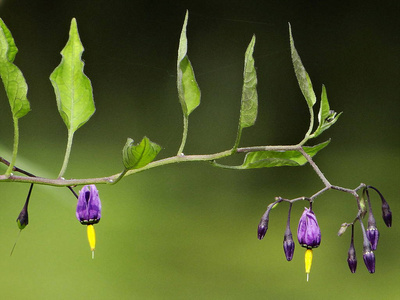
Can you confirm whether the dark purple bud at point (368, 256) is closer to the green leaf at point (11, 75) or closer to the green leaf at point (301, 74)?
the green leaf at point (301, 74)

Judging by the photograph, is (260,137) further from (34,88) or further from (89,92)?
(89,92)

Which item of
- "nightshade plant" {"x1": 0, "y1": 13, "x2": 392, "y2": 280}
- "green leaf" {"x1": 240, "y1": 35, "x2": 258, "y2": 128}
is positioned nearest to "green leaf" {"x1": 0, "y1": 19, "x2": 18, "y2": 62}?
"nightshade plant" {"x1": 0, "y1": 13, "x2": 392, "y2": 280}

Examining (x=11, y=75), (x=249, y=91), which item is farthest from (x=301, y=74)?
(x=11, y=75)

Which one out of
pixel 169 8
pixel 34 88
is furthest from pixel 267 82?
pixel 34 88

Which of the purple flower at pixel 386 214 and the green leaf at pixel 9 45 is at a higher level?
the green leaf at pixel 9 45

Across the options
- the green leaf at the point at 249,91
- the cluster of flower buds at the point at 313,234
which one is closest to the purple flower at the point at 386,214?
the cluster of flower buds at the point at 313,234

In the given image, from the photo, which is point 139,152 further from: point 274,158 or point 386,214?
point 386,214

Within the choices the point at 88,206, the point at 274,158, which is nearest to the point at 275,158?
the point at 274,158

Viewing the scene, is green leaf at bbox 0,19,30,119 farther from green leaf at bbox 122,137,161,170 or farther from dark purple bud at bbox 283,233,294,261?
dark purple bud at bbox 283,233,294,261
